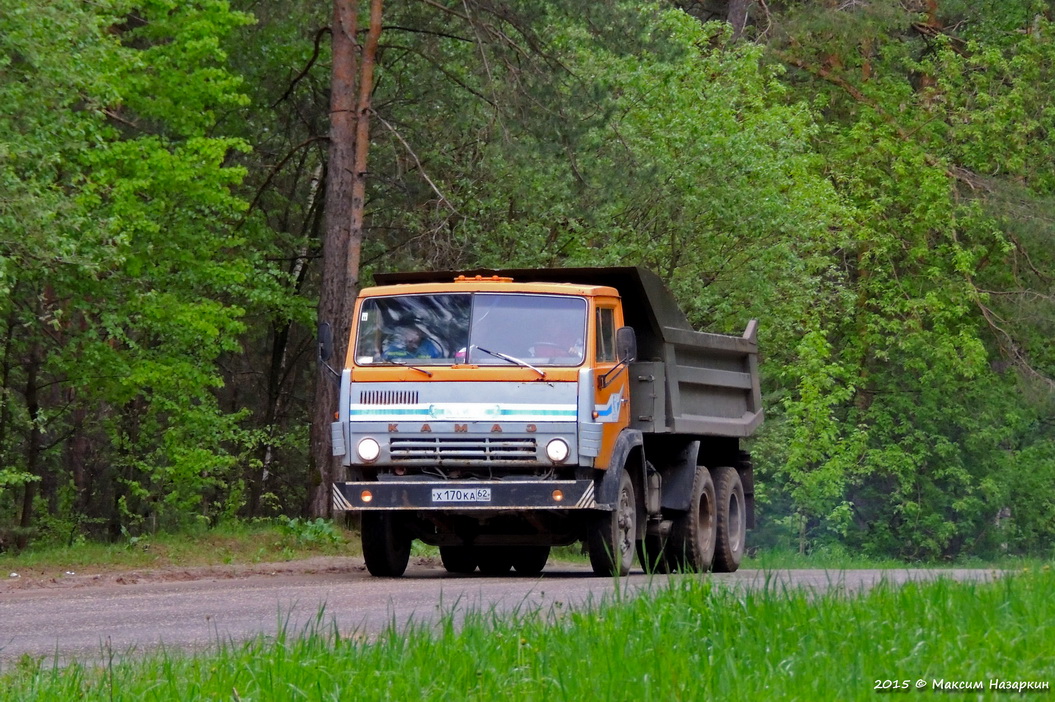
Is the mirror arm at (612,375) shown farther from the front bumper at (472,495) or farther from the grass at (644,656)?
the grass at (644,656)

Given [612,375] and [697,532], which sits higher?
[612,375]

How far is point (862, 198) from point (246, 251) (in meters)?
15.8

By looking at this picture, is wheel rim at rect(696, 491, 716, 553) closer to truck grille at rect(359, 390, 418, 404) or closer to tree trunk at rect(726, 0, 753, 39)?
truck grille at rect(359, 390, 418, 404)

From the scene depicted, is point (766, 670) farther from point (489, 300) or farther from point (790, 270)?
point (790, 270)

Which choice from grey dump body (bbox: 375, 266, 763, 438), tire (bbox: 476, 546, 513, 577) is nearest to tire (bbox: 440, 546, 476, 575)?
tire (bbox: 476, 546, 513, 577)

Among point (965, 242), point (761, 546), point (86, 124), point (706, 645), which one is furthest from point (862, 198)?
point (706, 645)

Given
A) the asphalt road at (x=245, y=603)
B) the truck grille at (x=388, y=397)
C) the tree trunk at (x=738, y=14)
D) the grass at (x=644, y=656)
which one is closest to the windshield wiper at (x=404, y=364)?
the truck grille at (x=388, y=397)

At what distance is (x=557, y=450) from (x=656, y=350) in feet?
7.46

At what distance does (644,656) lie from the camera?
6559 mm

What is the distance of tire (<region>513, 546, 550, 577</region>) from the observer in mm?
17406

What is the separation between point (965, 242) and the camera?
1559 inches

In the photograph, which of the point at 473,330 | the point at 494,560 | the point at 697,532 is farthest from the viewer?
the point at 494,560

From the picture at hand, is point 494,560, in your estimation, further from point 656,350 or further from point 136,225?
point 136,225

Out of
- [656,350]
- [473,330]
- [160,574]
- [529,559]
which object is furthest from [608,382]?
[160,574]
